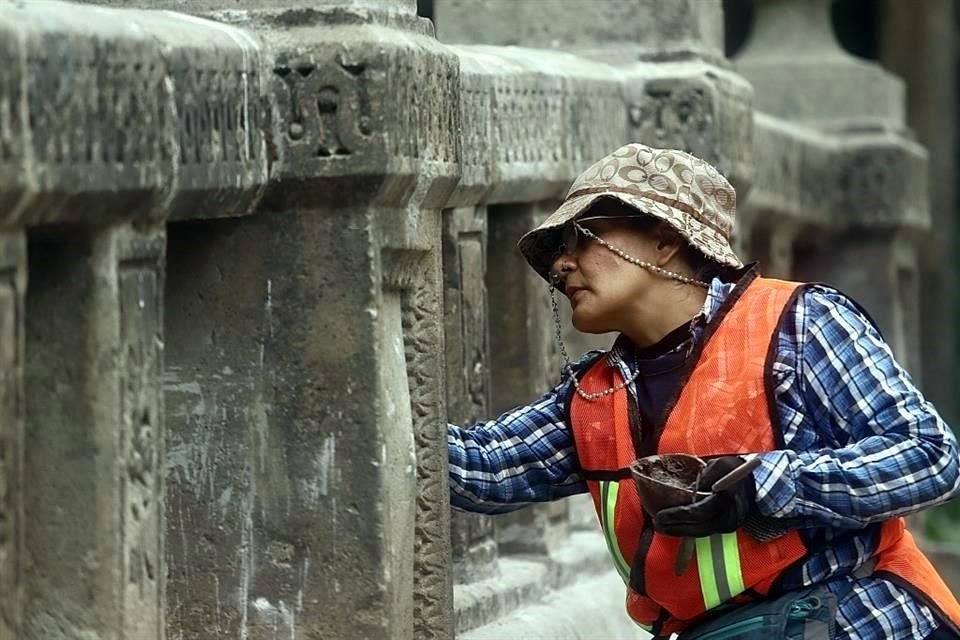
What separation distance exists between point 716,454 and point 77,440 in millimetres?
1022

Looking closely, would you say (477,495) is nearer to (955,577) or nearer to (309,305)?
(309,305)

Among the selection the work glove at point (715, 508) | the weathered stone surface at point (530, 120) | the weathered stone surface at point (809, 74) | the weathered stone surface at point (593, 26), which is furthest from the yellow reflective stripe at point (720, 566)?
the weathered stone surface at point (809, 74)

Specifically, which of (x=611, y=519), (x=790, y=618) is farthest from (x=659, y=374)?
(x=790, y=618)

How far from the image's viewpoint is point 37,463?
3.33 m

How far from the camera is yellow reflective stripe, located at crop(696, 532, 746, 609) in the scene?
3.88 metres

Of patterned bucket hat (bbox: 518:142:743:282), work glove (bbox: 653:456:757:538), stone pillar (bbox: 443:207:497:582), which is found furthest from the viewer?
stone pillar (bbox: 443:207:497:582)

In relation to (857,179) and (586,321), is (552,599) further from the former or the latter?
(857,179)

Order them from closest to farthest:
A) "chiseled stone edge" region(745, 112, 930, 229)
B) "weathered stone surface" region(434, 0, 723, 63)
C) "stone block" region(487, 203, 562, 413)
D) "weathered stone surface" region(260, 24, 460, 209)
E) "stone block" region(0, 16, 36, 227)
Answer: "stone block" region(0, 16, 36, 227), "weathered stone surface" region(260, 24, 460, 209), "stone block" region(487, 203, 562, 413), "weathered stone surface" region(434, 0, 723, 63), "chiseled stone edge" region(745, 112, 930, 229)

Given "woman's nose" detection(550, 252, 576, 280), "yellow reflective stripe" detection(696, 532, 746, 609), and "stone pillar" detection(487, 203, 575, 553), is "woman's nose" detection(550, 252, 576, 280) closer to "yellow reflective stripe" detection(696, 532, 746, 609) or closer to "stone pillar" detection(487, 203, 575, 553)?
"yellow reflective stripe" detection(696, 532, 746, 609)

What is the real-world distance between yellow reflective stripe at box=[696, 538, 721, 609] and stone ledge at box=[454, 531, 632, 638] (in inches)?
35.4

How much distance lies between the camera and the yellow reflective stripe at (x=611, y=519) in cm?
403

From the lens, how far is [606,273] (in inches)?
158

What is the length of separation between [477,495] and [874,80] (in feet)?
13.7

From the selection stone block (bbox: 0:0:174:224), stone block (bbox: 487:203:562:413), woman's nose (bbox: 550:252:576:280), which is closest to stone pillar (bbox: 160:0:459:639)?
woman's nose (bbox: 550:252:576:280)
